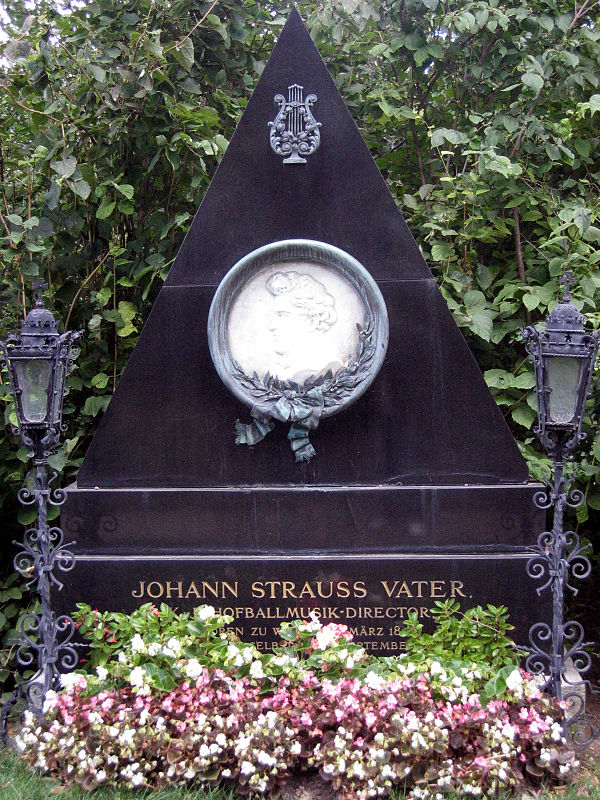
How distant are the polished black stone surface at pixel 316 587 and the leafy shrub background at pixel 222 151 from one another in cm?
100

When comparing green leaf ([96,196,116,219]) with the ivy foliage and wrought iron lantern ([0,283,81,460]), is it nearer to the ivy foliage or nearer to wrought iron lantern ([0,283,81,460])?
the ivy foliage

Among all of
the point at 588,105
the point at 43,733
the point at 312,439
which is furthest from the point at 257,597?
the point at 588,105

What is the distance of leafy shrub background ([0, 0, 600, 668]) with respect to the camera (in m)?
4.96

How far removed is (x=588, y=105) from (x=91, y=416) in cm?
359

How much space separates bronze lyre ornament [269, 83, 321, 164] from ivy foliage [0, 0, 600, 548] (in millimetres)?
1008

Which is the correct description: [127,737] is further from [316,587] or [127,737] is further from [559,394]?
[559,394]

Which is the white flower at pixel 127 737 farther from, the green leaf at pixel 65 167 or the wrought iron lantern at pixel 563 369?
the green leaf at pixel 65 167

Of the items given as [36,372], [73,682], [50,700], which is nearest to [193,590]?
[73,682]

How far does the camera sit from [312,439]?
13.5 ft

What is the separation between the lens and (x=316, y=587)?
3963 millimetres

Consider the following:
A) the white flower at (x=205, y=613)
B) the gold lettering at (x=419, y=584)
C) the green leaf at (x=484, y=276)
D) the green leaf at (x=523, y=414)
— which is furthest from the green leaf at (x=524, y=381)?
the white flower at (x=205, y=613)

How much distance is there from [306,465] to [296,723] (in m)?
1.26

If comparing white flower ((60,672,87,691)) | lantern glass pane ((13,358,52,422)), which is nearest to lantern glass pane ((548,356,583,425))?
lantern glass pane ((13,358,52,422))

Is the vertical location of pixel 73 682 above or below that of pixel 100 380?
below
